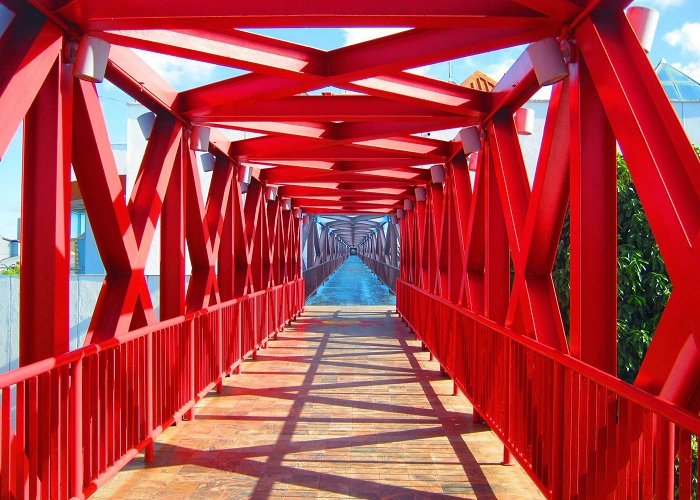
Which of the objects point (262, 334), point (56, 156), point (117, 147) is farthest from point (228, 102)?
point (117, 147)

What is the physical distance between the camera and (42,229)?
13.7 ft

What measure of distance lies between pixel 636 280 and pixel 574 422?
4379 millimetres

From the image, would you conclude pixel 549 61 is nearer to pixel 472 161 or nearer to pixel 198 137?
pixel 198 137

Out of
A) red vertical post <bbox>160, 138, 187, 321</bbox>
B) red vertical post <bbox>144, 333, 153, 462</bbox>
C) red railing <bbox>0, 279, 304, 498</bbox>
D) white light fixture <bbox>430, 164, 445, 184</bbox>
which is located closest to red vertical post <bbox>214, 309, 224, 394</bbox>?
red railing <bbox>0, 279, 304, 498</bbox>

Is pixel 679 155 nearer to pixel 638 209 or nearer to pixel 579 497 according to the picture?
pixel 579 497

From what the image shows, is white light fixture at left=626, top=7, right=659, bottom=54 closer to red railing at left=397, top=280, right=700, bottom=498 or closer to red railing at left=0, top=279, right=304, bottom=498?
red railing at left=397, top=280, right=700, bottom=498

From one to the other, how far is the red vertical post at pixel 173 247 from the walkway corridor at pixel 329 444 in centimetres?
121

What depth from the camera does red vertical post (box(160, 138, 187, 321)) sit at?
6.99 meters

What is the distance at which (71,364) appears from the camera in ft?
12.7

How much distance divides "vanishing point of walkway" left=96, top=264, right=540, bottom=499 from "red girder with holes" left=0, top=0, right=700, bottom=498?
295 mm

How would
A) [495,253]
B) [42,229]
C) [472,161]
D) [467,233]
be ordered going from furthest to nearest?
[472,161], [467,233], [495,253], [42,229]

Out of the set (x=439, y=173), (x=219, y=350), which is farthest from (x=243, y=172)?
(x=219, y=350)

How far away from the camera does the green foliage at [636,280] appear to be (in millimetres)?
7418

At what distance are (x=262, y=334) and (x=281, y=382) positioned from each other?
2763 millimetres
